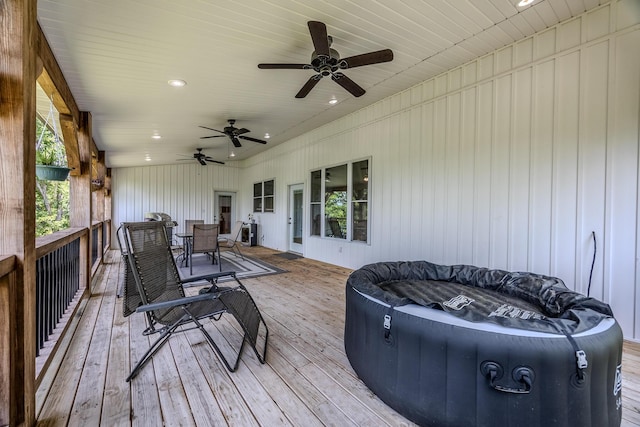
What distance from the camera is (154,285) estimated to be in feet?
7.39

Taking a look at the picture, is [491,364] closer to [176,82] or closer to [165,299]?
[165,299]

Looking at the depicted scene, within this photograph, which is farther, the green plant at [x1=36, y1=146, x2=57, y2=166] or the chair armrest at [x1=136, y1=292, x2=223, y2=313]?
the green plant at [x1=36, y1=146, x2=57, y2=166]

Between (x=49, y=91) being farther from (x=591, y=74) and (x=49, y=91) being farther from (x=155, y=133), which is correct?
(x=591, y=74)

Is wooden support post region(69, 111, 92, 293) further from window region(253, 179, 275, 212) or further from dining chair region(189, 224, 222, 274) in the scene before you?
window region(253, 179, 275, 212)

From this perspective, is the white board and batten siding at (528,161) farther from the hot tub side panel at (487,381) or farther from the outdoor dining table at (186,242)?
the outdoor dining table at (186,242)

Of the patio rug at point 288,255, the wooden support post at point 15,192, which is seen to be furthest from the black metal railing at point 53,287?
the patio rug at point 288,255

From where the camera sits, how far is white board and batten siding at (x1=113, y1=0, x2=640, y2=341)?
2604 mm

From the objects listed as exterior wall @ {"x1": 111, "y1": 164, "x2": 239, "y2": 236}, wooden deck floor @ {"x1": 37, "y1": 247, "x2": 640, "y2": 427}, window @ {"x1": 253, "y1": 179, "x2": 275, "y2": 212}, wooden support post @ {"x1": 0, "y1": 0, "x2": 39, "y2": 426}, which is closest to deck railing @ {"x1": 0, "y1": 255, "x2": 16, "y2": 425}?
wooden support post @ {"x1": 0, "y1": 0, "x2": 39, "y2": 426}

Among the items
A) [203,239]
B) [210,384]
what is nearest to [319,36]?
[210,384]

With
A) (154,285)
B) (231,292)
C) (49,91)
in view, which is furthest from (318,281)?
(49,91)

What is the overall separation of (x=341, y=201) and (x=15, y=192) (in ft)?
16.3

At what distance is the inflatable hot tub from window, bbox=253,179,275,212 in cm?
716

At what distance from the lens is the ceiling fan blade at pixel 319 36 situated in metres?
2.30

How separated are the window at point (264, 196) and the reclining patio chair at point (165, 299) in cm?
616
